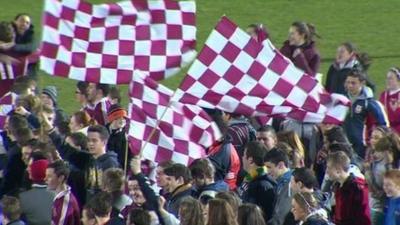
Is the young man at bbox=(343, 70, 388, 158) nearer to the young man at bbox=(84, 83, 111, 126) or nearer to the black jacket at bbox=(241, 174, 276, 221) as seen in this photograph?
the young man at bbox=(84, 83, 111, 126)

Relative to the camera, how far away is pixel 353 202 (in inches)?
541

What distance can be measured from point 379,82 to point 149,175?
29.7ft

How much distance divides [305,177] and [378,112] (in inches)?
150

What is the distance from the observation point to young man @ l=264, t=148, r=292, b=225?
13.6 metres

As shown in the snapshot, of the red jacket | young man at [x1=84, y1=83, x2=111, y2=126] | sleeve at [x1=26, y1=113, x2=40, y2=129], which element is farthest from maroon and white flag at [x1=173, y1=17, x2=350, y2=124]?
young man at [x1=84, y1=83, x2=111, y2=126]

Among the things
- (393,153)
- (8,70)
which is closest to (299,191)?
(393,153)

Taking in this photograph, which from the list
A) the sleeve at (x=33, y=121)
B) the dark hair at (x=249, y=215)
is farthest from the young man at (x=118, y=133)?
the dark hair at (x=249, y=215)

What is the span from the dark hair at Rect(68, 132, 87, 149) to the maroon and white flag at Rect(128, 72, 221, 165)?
6.63 feet

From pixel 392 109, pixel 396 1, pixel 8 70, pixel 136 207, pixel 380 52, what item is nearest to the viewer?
pixel 136 207

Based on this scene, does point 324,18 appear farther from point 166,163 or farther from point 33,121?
point 166,163

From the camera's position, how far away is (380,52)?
81.8 feet

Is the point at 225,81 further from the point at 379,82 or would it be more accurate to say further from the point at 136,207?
the point at 379,82

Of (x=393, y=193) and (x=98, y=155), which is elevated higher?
(x=98, y=155)

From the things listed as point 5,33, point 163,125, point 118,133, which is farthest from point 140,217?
point 5,33
